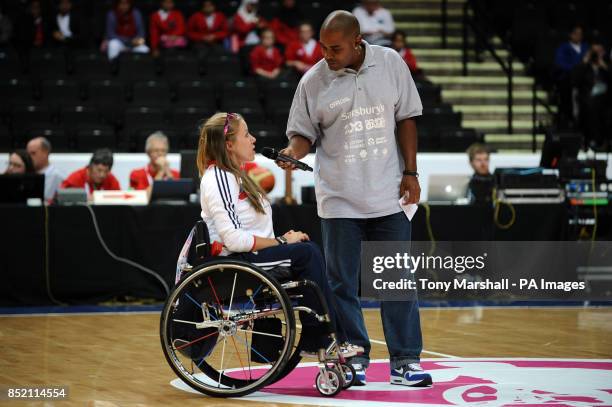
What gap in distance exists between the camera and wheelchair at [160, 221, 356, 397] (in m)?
4.73

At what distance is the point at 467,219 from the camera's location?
9.31 metres

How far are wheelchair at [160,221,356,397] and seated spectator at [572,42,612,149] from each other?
9.27 meters

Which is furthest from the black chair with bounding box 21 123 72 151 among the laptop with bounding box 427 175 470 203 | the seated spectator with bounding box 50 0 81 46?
the laptop with bounding box 427 175 470 203

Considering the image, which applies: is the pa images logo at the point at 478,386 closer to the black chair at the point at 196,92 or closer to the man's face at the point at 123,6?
the black chair at the point at 196,92

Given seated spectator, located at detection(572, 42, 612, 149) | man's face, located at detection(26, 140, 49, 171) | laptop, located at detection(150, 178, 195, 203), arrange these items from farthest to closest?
1. seated spectator, located at detection(572, 42, 612, 149)
2. man's face, located at detection(26, 140, 49, 171)
3. laptop, located at detection(150, 178, 195, 203)

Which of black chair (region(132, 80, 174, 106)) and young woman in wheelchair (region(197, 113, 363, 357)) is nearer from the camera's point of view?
young woman in wheelchair (region(197, 113, 363, 357))

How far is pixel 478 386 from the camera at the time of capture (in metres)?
5.04

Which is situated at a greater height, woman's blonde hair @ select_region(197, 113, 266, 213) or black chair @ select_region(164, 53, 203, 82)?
black chair @ select_region(164, 53, 203, 82)

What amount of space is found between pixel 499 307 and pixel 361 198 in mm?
3897

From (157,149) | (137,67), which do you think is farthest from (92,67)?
(157,149)

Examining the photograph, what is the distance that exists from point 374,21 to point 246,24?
1.55 meters

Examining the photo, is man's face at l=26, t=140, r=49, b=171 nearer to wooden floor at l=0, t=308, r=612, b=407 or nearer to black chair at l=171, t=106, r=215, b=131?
wooden floor at l=0, t=308, r=612, b=407

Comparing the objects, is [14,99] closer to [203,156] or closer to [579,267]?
[579,267]

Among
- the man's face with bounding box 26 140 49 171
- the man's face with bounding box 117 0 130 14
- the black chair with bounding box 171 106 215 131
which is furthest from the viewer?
the man's face with bounding box 117 0 130 14
